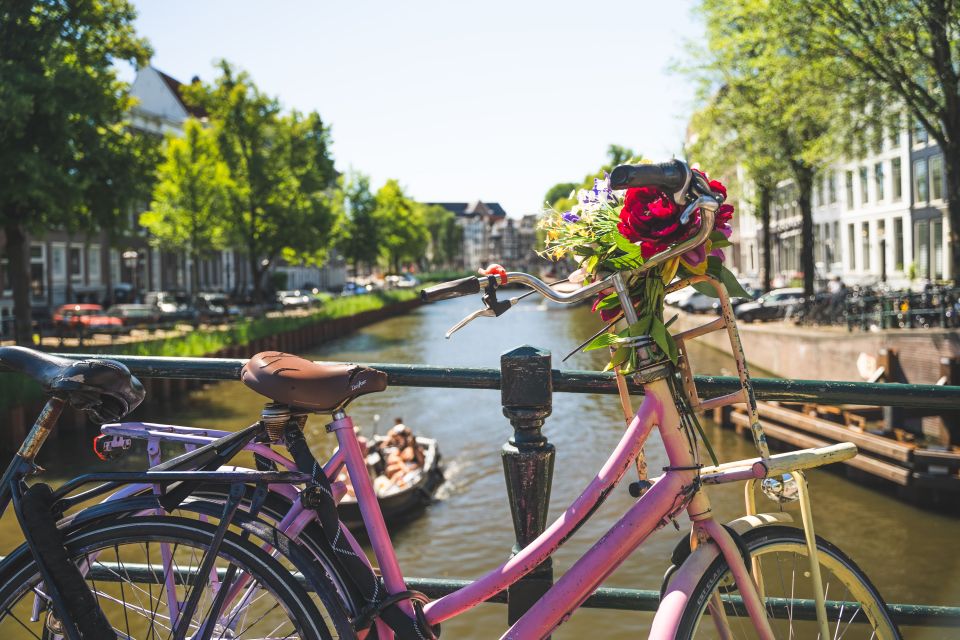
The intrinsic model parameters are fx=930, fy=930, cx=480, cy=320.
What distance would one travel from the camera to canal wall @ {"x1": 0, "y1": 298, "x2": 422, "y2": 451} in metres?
15.6

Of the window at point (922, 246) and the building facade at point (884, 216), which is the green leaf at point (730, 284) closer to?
the building facade at point (884, 216)

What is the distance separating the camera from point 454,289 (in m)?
2.07

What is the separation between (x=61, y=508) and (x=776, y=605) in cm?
174

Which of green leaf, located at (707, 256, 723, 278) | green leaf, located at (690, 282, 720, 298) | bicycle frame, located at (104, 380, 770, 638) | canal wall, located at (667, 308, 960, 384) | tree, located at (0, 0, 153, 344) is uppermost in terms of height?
tree, located at (0, 0, 153, 344)

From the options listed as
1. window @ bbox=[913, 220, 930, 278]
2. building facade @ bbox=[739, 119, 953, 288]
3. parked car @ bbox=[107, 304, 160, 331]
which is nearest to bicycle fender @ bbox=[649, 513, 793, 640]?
building facade @ bbox=[739, 119, 953, 288]

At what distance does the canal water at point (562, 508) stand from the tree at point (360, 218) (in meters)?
40.2

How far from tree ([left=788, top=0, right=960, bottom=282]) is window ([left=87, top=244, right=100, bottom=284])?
33844 millimetres

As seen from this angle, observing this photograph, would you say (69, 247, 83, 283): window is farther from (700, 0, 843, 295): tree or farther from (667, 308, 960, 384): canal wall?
(667, 308, 960, 384): canal wall

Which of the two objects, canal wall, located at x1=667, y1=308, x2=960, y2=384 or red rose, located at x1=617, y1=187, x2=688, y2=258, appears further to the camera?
canal wall, located at x1=667, y1=308, x2=960, y2=384

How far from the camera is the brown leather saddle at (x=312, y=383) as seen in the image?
2.05 meters

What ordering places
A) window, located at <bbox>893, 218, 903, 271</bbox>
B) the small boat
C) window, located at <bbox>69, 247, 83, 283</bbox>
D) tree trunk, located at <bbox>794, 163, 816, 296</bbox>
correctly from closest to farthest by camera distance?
the small boat
tree trunk, located at <bbox>794, 163, 816, 296</bbox>
window, located at <bbox>893, 218, 903, 271</bbox>
window, located at <bbox>69, 247, 83, 283</bbox>

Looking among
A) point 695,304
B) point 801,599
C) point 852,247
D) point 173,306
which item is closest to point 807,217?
point 695,304

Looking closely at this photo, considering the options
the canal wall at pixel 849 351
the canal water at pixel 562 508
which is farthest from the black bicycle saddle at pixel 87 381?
the canal wall at pixel 849 351

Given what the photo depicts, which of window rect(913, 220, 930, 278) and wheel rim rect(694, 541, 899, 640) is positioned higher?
window rect(913, 220, 930, 278)
